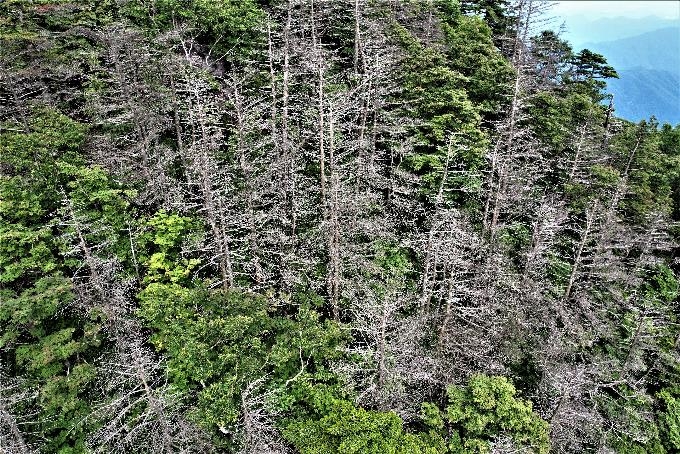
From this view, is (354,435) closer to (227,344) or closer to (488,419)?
(488,419)

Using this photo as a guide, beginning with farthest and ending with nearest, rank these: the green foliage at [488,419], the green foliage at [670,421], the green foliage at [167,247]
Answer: the green foliage at [670,421] → the green foliage at [167,247] → the green foliage at [488,419]

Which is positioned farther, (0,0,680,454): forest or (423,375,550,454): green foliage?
(423,375,550,454): green foliage

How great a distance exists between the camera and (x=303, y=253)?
19828 mm

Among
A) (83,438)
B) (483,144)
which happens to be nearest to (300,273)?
(83,438)

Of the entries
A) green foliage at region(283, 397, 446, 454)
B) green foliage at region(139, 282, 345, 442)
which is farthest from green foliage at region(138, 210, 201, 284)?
green foliage at region(283, 397, 446, 454)

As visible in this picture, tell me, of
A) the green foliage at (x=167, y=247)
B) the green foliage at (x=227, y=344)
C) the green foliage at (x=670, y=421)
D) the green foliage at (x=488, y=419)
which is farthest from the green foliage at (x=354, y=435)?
the green foliage at (x=670, y=421)

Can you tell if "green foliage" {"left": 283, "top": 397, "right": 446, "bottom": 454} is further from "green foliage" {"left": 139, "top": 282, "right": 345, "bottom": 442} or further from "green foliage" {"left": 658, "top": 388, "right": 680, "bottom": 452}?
"green foliage" {"left": 658, "top": 388, "right": 680, "bottom": 452}

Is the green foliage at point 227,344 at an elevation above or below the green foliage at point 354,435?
above

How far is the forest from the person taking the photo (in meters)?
14.9

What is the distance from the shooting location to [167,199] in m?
18.9

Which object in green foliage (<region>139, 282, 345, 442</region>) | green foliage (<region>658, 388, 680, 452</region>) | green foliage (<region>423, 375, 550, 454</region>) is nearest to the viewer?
green foliage (<region>139, 282, 345, 442</region>)

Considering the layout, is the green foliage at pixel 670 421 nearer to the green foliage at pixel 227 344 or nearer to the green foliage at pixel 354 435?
the green foliage at pixel 354 435

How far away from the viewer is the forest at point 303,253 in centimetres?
1488

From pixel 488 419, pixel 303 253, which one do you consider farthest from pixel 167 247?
pixel 488 419
